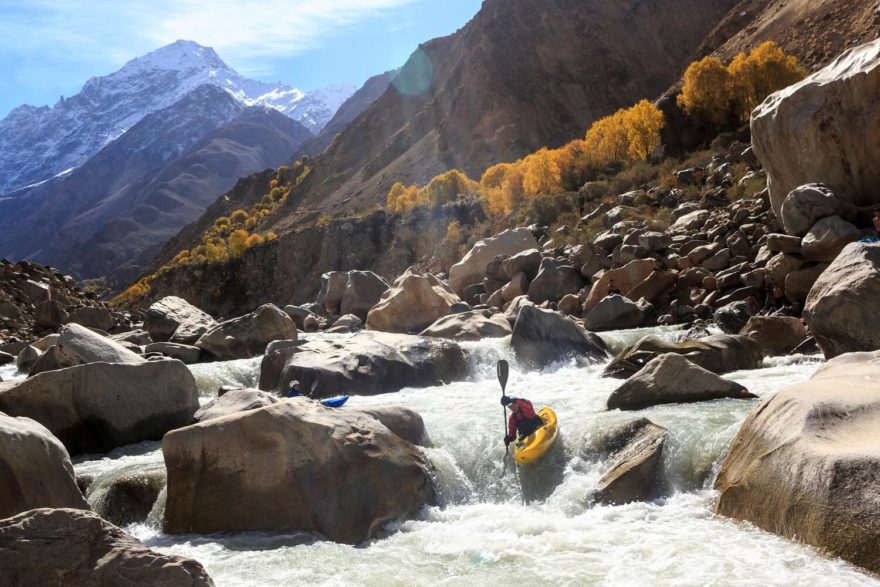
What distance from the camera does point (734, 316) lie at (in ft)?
56.6

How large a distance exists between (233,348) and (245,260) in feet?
160

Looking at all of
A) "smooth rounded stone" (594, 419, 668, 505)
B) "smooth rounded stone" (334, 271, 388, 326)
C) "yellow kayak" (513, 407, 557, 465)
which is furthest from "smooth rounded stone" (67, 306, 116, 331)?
"smooth rounded stone" (594, 419, 668, 505)

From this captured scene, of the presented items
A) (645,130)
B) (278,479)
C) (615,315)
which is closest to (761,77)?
(645,130)

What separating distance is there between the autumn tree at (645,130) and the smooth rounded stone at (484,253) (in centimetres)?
1700

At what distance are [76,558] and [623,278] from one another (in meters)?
19.9

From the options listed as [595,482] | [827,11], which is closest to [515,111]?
[827,11]

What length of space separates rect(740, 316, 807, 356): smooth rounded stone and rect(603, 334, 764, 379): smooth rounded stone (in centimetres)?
70

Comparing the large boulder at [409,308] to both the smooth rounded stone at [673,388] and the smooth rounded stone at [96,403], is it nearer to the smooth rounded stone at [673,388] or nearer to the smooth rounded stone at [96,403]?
the smooth rounded stone at [96,403]

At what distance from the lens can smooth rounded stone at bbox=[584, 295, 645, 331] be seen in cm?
2047

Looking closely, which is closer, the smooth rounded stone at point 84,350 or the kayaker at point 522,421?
the kayaker at point 522,421

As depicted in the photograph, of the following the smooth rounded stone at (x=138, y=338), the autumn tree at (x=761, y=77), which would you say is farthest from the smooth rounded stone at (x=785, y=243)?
the autumn tree at (x=761, y=77)

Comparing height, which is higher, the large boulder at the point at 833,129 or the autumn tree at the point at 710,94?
the autumn tree at the point at 710,94

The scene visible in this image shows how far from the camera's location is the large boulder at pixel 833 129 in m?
16.6

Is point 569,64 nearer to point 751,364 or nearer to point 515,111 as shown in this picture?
point 515,111
